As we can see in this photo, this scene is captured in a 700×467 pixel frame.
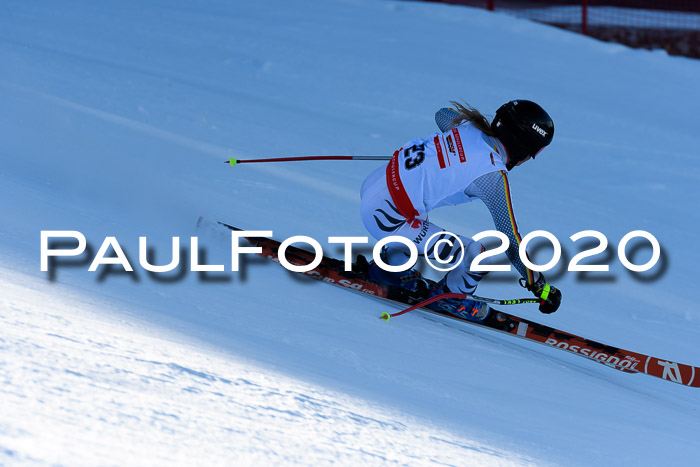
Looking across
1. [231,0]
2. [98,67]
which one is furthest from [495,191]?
[231,0]

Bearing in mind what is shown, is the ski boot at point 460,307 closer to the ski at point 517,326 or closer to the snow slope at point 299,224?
the ski at point 517,326

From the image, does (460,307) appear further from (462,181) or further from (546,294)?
(462,181)

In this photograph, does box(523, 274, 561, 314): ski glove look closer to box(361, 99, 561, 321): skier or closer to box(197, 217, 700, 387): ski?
box(361, 99, 561, 321): skier

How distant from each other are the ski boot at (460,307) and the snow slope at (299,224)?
0.13m

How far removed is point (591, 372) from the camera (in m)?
3.91

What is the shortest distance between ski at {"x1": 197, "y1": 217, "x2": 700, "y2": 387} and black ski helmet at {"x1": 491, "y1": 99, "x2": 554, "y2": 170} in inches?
37.0

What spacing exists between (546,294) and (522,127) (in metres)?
0.70

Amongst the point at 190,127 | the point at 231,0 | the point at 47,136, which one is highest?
the point at 231,0

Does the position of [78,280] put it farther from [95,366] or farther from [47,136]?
[47,136]

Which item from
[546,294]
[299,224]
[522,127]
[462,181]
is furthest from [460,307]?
[299,224]

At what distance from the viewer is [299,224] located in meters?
4.86

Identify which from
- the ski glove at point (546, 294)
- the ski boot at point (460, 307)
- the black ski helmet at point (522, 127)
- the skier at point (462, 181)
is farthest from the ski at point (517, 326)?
the black ski helmet at point (522, 127)

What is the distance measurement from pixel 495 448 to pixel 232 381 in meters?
0.91

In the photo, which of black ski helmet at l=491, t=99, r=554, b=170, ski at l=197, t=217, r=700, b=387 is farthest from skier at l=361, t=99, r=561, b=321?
ski at l=197, t=217, r=700, b=387
